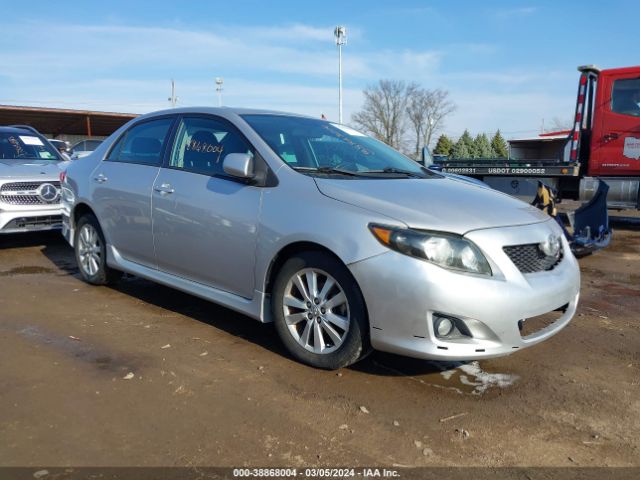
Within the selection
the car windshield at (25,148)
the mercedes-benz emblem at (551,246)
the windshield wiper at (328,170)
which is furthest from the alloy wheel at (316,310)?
the car windshield at (25,148)

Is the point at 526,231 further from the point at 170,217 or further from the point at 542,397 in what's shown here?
the point at 170,217

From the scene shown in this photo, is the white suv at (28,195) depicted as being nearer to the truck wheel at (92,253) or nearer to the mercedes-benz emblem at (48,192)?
the mercedes-benz emblem at (48,192)

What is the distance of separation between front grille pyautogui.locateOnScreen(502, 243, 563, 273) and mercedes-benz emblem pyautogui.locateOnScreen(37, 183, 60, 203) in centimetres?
614

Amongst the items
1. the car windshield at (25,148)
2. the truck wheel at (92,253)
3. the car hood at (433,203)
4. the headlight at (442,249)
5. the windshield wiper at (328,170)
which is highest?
the car windshield at (25,148)

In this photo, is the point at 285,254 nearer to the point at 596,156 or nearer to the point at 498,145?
the point at 596,156

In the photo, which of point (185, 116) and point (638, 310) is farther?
point (638, 310)

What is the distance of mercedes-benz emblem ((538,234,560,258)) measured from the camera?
3.29 m

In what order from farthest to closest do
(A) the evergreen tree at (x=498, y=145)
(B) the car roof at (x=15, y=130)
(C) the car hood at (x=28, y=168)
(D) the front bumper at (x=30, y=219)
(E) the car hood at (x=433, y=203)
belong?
(A) the evergreen tree at (x=498, y=145)
(B) the car roof at (x=15, y=130)
(C) the car hood at (x=28, y=168)
(D) the front bumper at (x=30, y=219)
(E) the car hood at (x=433, y=203)

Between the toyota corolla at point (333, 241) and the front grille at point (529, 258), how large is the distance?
1 centimetres

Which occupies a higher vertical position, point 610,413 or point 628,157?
point 628,157

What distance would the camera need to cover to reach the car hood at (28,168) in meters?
6.96

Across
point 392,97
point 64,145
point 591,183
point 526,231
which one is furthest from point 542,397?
point 392,97

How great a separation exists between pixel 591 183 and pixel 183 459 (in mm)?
9862

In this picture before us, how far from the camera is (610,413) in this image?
115 inches
